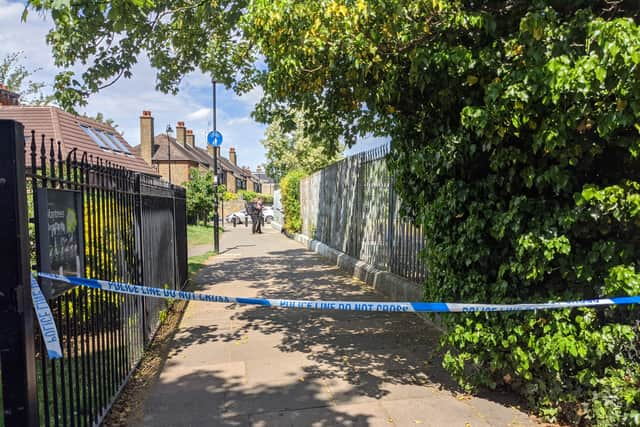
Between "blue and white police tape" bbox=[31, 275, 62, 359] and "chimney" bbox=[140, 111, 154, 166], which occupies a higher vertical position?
"chimney" bbox=[140, 111, 154, 166]

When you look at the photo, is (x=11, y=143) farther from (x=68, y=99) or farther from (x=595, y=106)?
(x=68, y=99)

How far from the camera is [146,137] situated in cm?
4397

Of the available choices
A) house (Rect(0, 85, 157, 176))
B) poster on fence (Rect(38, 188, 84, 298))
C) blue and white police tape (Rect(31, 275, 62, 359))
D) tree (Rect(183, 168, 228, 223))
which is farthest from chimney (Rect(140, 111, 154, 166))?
blue and white police tape (Rect(31, 275, 62, 359))

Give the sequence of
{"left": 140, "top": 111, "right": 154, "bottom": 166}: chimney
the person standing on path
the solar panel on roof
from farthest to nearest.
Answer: {"left": 140, "top": 111, "right": 154, "bottom": 166}: chimney → the person standing on path → the solar panel on roof

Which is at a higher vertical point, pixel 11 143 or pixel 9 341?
pixel 11 143

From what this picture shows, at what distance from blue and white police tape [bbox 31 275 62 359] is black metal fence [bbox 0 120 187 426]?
12cm

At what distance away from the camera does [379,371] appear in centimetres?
471

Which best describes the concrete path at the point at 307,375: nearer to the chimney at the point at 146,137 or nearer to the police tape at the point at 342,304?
the police tape at the point at 342,304

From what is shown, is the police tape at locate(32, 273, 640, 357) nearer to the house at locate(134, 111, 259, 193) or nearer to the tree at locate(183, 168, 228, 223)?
the tree at locate(183, 168, 228, 223)

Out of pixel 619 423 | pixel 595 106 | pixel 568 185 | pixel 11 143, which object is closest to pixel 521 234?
pixel 568 185

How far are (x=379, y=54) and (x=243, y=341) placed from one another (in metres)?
3.73

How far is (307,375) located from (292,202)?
17839 mm

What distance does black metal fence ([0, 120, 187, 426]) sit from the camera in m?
2.92

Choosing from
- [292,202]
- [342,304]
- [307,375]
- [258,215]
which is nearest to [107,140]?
[258,215]
